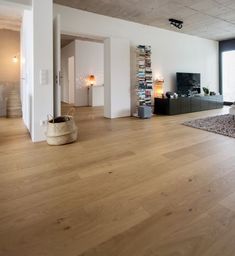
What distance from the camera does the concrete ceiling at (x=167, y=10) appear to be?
4.70 meters

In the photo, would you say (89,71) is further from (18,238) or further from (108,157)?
(18,238)

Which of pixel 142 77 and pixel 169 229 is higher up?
pixel 142 77

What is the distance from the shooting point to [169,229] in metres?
1.46

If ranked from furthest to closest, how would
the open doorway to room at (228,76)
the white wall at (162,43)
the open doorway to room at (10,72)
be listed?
the open doorway to room at (228,76) < the open doorway to room at (10,72) < the white wall at (162,43)

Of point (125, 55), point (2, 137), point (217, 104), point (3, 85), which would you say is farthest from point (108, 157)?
point (217, 104)

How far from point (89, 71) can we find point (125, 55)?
11.0 ft

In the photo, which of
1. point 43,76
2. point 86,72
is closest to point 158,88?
point 86,72

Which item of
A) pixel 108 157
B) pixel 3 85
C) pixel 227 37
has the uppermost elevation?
pixel 227 37

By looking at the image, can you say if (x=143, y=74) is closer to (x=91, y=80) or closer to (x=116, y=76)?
(x=116, y=76)

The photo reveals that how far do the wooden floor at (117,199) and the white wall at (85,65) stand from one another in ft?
18.9

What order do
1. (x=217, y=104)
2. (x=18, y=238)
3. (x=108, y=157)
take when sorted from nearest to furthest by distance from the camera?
(x=18, y=238) < (x=108, y=157) < (x=217, y=104)

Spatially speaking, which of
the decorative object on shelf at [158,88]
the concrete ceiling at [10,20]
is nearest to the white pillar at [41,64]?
the concrete ceiling at [10,20]

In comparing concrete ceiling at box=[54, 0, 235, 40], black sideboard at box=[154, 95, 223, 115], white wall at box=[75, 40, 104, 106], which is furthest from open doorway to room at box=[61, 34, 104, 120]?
concrete ceiling at box=[54, 0, 235, 40]

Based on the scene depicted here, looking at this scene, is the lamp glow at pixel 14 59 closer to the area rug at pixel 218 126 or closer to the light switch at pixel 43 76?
the light switch at pixel 43 76
